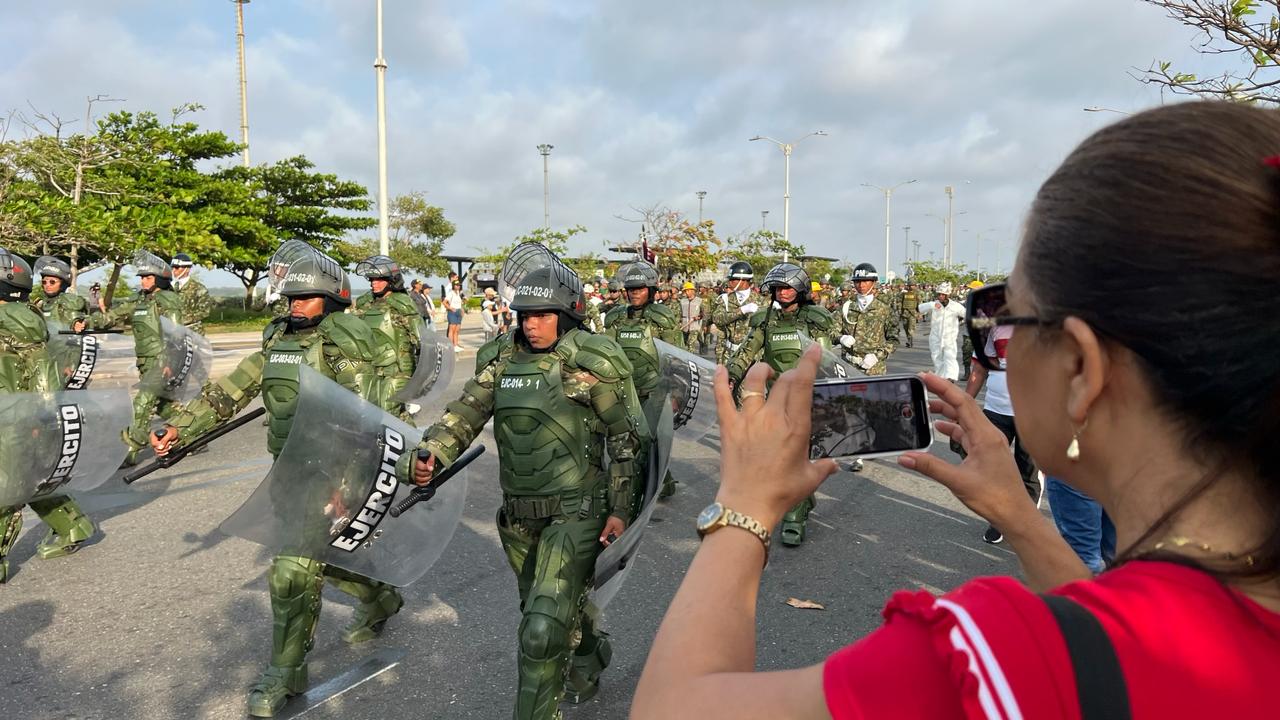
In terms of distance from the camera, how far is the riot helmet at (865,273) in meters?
11.2

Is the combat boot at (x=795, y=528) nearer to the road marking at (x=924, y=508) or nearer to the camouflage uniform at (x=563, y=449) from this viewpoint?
the road marking at (x=924, y=508)

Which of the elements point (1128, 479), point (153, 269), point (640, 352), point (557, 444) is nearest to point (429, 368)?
point (153, 269)

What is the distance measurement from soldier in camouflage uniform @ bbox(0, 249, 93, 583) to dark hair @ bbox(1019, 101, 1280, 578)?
21.8 feet

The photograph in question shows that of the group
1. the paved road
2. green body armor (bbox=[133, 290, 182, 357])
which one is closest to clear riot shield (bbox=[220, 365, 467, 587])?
the paved road

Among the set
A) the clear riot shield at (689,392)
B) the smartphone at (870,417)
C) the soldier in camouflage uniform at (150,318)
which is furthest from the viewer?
the soldier in camouflage uniform at (150,318)

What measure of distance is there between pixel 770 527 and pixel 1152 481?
1.40 ft

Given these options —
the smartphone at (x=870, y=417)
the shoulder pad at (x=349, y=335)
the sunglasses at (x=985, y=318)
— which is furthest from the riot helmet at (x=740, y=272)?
the sunglasses at (x=985, y=318)

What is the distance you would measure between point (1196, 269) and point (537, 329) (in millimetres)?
3399

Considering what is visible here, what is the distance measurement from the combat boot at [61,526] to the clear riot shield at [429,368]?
436cm

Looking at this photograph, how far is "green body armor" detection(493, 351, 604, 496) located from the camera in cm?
375

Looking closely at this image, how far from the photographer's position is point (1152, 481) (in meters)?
0.86

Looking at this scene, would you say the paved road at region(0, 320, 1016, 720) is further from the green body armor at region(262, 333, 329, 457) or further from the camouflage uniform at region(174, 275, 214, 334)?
the camouflage uniform at region(174, 275, 214, 334)

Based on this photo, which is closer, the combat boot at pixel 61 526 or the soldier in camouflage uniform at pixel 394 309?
the combat boot at pixel 61 526

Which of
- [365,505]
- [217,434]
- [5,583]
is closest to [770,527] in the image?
[365,505]
